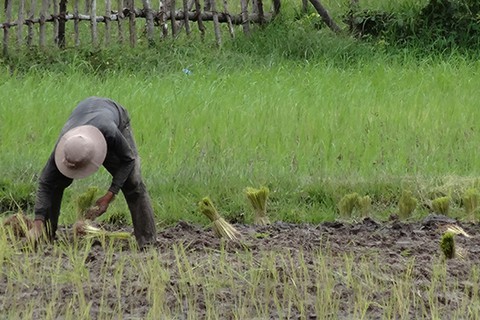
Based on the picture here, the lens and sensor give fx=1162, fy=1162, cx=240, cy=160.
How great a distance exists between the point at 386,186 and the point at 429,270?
216 centimetres

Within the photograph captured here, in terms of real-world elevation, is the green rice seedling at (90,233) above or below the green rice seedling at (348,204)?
above

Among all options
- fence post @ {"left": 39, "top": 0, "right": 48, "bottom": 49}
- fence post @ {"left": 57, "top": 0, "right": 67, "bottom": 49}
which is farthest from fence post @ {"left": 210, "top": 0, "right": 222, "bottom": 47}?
fence post @ {"left": 39, "top": 0, "right": 48, "bottom": 49}

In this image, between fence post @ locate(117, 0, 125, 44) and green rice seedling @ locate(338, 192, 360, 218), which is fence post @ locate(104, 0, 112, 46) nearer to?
fence post @ locate(117, 0, 125, 44)

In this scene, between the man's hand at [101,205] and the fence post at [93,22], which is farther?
the fence post at [93,22]

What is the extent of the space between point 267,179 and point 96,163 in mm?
2306

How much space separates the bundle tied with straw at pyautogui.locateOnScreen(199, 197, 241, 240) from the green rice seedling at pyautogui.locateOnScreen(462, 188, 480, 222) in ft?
4.68

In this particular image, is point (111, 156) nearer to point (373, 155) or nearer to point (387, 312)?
point (387, 312)

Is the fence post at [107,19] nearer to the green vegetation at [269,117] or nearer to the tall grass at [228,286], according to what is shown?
the green vegetation at [269,117]

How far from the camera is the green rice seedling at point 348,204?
22.6ft

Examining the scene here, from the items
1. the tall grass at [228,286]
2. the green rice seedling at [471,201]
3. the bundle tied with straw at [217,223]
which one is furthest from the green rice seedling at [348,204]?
the tall grass at [228,286]

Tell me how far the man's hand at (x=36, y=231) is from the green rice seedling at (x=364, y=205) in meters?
2.02

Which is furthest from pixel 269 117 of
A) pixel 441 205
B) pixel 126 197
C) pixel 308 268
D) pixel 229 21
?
pixel 308 268

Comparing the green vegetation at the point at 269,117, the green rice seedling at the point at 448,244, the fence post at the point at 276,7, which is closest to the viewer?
the green rice seedling at the point at 448,244

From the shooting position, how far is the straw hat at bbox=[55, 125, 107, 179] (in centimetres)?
530
